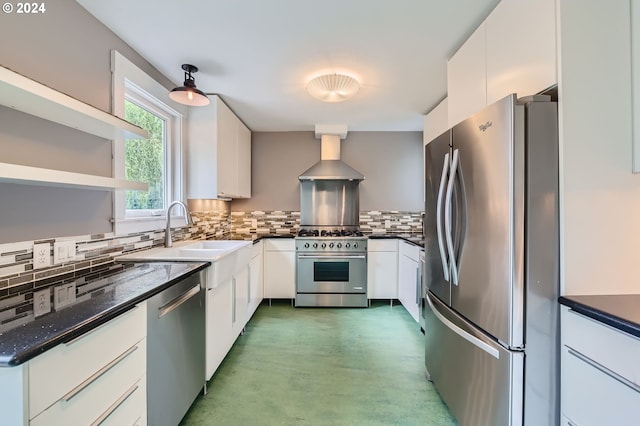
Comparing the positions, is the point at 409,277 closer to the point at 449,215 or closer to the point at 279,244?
the point at 279,244

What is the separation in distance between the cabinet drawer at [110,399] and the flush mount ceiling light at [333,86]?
2.04 meters

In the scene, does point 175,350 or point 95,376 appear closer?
point 95,376

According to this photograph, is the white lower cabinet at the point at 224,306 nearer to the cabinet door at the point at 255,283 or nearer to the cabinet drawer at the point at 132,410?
the cabinet door at the point at 255,283

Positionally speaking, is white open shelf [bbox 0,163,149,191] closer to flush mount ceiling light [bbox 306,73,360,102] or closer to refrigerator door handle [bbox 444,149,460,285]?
flush mount ceiling light [bbox 306,73,360,102]

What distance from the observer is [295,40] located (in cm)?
184

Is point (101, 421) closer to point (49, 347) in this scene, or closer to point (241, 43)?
point (49, 347)

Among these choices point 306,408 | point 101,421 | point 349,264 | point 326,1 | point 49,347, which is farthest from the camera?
point 349,264

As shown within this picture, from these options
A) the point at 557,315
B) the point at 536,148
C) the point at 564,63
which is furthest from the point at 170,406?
the point at 564,63

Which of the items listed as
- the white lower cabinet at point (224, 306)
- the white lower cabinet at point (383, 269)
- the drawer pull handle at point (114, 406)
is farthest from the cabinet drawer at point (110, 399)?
the white lower cabinet at point (383, 269)

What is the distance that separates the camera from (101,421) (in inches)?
36.6

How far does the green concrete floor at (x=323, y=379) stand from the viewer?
5.45 ft

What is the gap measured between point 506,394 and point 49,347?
1.58 m

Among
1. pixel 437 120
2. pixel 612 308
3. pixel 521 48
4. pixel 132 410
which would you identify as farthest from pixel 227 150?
pixel 612 308

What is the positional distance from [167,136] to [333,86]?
156cm
